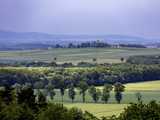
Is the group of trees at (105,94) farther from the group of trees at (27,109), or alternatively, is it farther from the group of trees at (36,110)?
the group of trees at (36,110)

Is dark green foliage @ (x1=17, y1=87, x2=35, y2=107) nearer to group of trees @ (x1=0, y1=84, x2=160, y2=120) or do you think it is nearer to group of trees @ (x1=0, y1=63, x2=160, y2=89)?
group of trees @ (x1=0, y1=84, x2=160, y2=120)

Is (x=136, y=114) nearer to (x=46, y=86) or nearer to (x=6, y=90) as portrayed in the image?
(x=6, y=90)

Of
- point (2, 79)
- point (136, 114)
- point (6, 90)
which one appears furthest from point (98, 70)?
point (136, 114)

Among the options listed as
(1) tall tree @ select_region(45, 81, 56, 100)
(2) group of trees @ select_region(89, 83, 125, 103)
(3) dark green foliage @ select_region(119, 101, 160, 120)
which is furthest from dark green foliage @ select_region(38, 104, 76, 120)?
(1) tall tree @ select_region(45, 81, 56, 100)

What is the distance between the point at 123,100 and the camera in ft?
329

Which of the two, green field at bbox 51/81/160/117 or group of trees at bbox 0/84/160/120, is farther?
green field at bbox 51/81/160/117

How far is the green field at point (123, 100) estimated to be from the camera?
83531 mm

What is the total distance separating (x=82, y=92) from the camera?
109 m

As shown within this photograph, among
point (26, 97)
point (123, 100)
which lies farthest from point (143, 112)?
point (123, 100)

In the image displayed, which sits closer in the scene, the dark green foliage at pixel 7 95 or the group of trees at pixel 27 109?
the group of trees at pixel 27 109

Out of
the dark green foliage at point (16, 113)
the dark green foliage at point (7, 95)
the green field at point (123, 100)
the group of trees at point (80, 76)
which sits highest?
the dark green foliage at point (7, 95)

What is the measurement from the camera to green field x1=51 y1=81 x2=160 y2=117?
8353 centimetres

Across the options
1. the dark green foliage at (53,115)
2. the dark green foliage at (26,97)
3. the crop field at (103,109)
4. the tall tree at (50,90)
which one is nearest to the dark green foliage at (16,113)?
the dark green foliage at (53,115)

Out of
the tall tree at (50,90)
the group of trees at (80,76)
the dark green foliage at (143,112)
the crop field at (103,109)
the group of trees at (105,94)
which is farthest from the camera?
the group of trees at (80,76)
